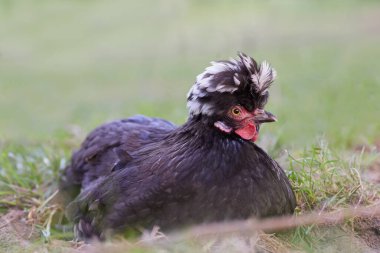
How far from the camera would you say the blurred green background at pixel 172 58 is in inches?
323

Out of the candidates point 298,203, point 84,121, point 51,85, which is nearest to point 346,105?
point 84,121

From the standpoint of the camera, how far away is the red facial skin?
3.65m

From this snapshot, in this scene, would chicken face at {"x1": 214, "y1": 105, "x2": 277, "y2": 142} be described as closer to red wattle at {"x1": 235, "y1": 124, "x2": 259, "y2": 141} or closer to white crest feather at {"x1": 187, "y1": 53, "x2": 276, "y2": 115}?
red wattle at {"x1": 235, "y1": 124, "x2": 259, "y2": 141}

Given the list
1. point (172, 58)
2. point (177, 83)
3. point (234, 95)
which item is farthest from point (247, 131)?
point (172, 58)


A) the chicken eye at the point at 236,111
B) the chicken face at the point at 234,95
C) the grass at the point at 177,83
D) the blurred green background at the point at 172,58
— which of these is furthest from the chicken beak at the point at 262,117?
the blurred green background at the point at 172,58

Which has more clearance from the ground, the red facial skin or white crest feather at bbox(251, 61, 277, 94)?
white crest feather at bbox(251, 61, 277, 94)

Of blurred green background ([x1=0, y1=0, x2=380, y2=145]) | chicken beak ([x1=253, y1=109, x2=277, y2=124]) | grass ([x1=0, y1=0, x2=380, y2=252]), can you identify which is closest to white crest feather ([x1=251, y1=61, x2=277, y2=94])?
chicken beak ([x1=253, y1=109, x2=277, y2=124])

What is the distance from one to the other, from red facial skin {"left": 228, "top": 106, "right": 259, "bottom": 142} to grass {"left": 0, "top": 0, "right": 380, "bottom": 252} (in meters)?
0.60

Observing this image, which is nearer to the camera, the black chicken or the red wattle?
the black chicken

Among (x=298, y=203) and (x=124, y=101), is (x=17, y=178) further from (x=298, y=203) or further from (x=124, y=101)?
(x=124, y=101)

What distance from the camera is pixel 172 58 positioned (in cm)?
1466

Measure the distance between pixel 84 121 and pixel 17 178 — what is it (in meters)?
3.48

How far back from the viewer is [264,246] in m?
3.36

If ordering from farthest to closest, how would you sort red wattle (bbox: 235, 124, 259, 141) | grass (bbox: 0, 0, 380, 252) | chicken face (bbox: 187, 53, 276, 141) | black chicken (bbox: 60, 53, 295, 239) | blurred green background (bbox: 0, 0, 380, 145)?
blurred green background (bbox: 0, 0, 380, 145), grass (bbox: 0, 0, 380, 252), red wattle (bbox: 235, 124, 259, 141), chicken face (bbox: 187, 53, 276, 141), black chicken (bbox: 60, 53, 295, 239)
